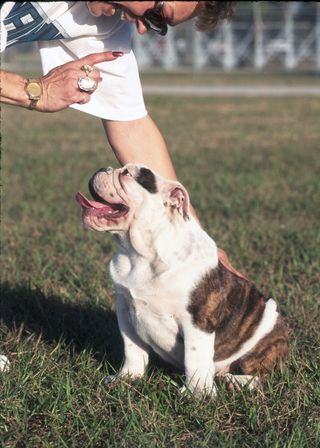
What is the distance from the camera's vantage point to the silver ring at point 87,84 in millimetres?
4023

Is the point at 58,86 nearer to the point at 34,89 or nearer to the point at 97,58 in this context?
the point at 34,89

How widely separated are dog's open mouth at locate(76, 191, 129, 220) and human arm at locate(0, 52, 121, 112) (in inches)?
18.2

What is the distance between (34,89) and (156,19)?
615mm

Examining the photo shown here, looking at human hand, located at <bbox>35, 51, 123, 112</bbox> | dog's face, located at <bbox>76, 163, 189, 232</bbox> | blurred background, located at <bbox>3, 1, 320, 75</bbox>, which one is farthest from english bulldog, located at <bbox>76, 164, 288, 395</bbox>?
blurred background, located at <bbox>3, 1, 320, 75</bbox>

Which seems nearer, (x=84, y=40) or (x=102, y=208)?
(x=102, y=208)

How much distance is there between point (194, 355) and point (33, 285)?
190 centimetres

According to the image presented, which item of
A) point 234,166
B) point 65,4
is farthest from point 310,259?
point 234,166

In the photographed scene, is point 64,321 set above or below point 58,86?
below

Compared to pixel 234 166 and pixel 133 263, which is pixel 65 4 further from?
pixel 234 166

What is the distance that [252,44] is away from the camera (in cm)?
4497

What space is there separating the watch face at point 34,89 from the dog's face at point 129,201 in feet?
1.59

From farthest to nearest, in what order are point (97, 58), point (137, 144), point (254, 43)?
point (254, 43)
point (137, 144)
point (97, 58)

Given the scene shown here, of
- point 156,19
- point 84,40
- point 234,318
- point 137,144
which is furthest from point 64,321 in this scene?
point 156,19

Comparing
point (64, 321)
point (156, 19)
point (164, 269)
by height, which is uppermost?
point (156, 19)
